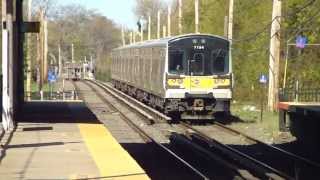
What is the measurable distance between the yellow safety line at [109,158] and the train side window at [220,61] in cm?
1006

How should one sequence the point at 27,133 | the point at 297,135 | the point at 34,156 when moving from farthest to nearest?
the point at 297,135 < the point at 27,133 < the point at 34,156

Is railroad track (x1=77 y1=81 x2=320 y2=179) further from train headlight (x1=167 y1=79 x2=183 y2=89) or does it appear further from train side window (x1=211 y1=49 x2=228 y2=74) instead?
train side window (x1=211 y1=49 x2=228 y2=74)

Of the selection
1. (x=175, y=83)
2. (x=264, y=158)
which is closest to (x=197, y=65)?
(x=175, y=83)

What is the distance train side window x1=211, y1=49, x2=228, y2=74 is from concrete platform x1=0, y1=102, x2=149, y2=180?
8570 millimetres

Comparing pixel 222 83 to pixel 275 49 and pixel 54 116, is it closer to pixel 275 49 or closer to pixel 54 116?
pixel 275 49

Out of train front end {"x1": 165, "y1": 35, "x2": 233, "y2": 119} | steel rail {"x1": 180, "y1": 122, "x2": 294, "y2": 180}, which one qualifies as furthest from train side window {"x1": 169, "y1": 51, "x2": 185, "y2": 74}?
steel rail {"x1": 180, "y1": 122, "x2": 294, "y2": 180}

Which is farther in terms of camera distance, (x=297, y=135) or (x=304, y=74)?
(x=304, y=74)

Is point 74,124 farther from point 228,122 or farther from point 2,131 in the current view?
point 228,122

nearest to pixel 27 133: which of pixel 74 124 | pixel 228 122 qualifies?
pixel 74 124

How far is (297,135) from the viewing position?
19328 millimetres

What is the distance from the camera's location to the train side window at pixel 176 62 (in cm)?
2819

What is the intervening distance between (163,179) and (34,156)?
8.12 feet

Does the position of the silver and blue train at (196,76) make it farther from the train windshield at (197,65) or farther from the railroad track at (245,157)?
the railroad track at (245,157)

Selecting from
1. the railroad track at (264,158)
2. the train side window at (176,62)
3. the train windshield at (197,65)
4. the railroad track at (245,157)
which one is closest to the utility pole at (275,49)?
the train windshield at (197,65)
